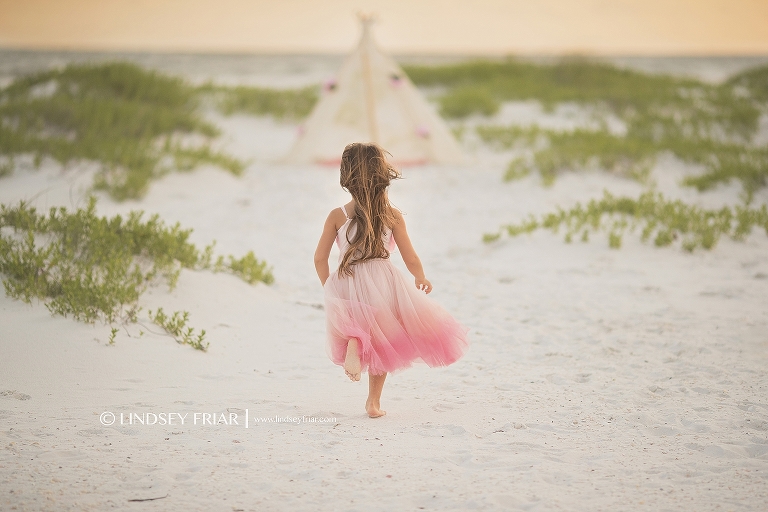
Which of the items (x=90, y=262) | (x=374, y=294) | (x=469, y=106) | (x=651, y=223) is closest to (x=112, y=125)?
(x=90, y=262)

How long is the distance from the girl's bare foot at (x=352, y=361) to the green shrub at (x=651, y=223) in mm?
4158

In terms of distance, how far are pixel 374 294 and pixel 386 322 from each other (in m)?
0.15

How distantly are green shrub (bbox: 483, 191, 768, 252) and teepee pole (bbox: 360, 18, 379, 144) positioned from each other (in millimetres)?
3661

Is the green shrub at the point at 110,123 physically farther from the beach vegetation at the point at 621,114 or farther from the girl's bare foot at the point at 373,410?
the girl's bare foot at the point at 373,410

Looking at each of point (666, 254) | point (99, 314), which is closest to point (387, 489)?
point (99, 314)

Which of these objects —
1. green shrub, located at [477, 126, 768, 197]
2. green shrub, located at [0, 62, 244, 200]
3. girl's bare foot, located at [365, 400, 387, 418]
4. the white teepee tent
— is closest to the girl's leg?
girl's bare foot, located at [365, 400, 387, 418]

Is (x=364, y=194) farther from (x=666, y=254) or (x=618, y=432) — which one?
(x=666, y=254)

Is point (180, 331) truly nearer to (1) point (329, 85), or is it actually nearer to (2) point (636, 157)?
(1) point (329, 85)

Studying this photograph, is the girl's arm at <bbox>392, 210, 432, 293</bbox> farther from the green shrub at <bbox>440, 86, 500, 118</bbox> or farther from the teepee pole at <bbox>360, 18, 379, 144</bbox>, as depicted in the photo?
the green shrub at <bbox>440, 86, 500, 118</bbox>

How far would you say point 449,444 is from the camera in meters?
3.12

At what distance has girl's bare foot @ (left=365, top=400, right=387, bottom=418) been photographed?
345cm

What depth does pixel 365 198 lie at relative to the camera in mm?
3307

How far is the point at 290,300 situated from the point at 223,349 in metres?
1.20

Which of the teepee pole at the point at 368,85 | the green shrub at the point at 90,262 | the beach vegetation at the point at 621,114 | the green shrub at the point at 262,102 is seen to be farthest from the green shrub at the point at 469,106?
the green shrub at the point at 90,262
